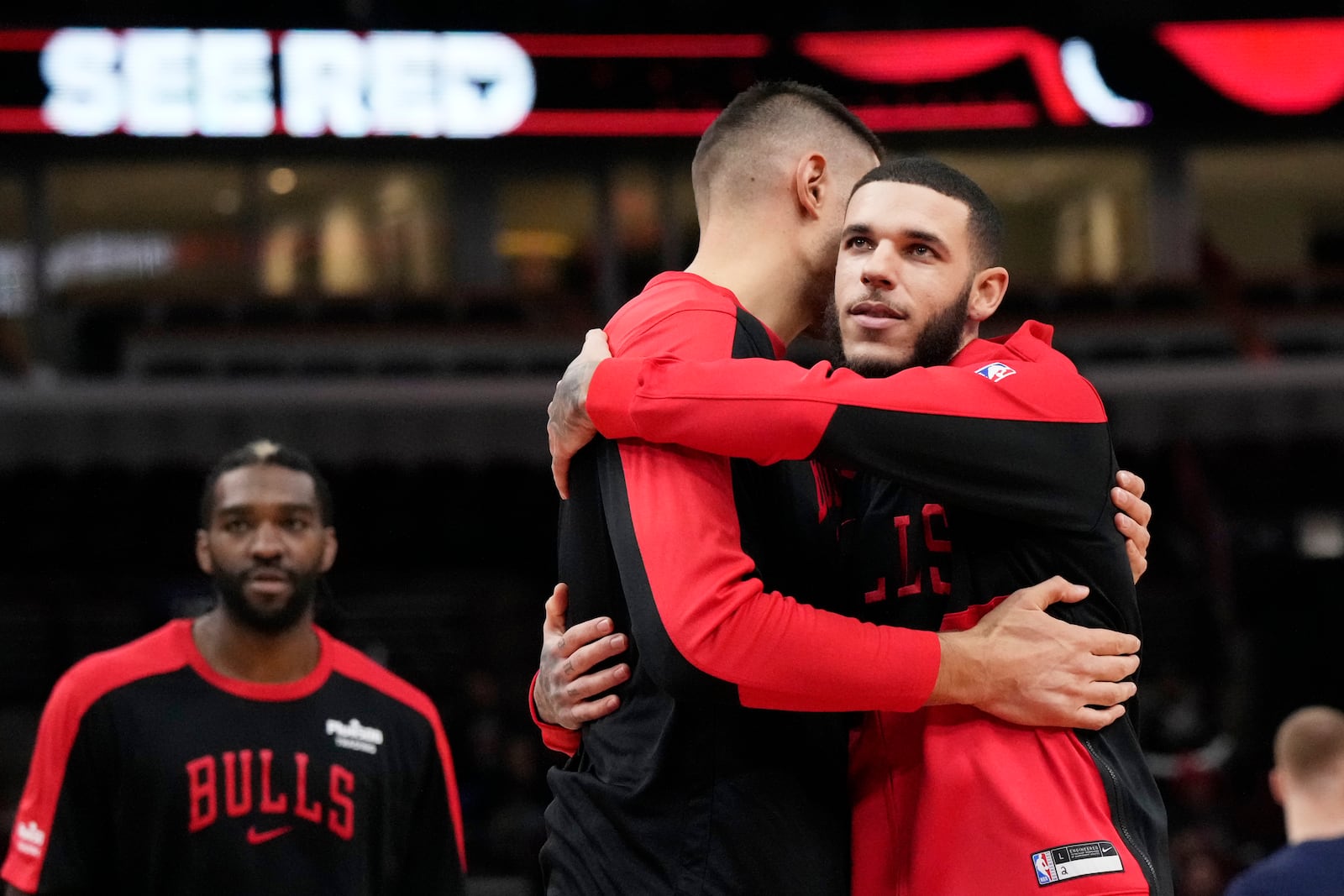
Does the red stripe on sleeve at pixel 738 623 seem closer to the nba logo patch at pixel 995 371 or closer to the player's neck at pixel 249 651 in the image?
the nba logo patch at pixel 995 371

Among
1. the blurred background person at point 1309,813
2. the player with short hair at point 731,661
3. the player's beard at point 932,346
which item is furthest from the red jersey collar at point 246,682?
the blurred background person at point 1309,813

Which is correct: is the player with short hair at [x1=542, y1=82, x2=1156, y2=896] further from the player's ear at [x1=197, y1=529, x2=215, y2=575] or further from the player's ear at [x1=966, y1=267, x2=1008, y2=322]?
the player's ear at [x1=197, y1=529, x2=215, y2=575]

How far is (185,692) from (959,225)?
2437 millimetres

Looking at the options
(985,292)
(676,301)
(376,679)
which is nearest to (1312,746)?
(985,292)

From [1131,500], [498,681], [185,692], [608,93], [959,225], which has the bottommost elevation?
[498,681]

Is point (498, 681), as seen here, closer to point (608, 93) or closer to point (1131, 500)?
point (608, 93)

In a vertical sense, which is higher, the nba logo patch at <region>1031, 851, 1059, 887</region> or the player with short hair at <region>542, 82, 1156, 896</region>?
the player with short hair at <region>542, 82, 1156, 896</region>

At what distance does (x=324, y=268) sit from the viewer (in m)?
15.9

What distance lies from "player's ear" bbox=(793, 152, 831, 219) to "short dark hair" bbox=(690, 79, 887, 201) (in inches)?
2.6

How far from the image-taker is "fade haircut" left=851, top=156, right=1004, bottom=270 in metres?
2.57

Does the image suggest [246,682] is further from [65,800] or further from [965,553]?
[965,553]

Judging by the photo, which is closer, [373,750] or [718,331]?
[718,331]

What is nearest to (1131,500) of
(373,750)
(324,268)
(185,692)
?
(373,750)

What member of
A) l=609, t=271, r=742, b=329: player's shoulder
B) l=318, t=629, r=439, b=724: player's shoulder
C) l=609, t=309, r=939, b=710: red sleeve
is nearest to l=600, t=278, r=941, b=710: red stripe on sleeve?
l=609, t=309, r=939, b=710: red sleeve
